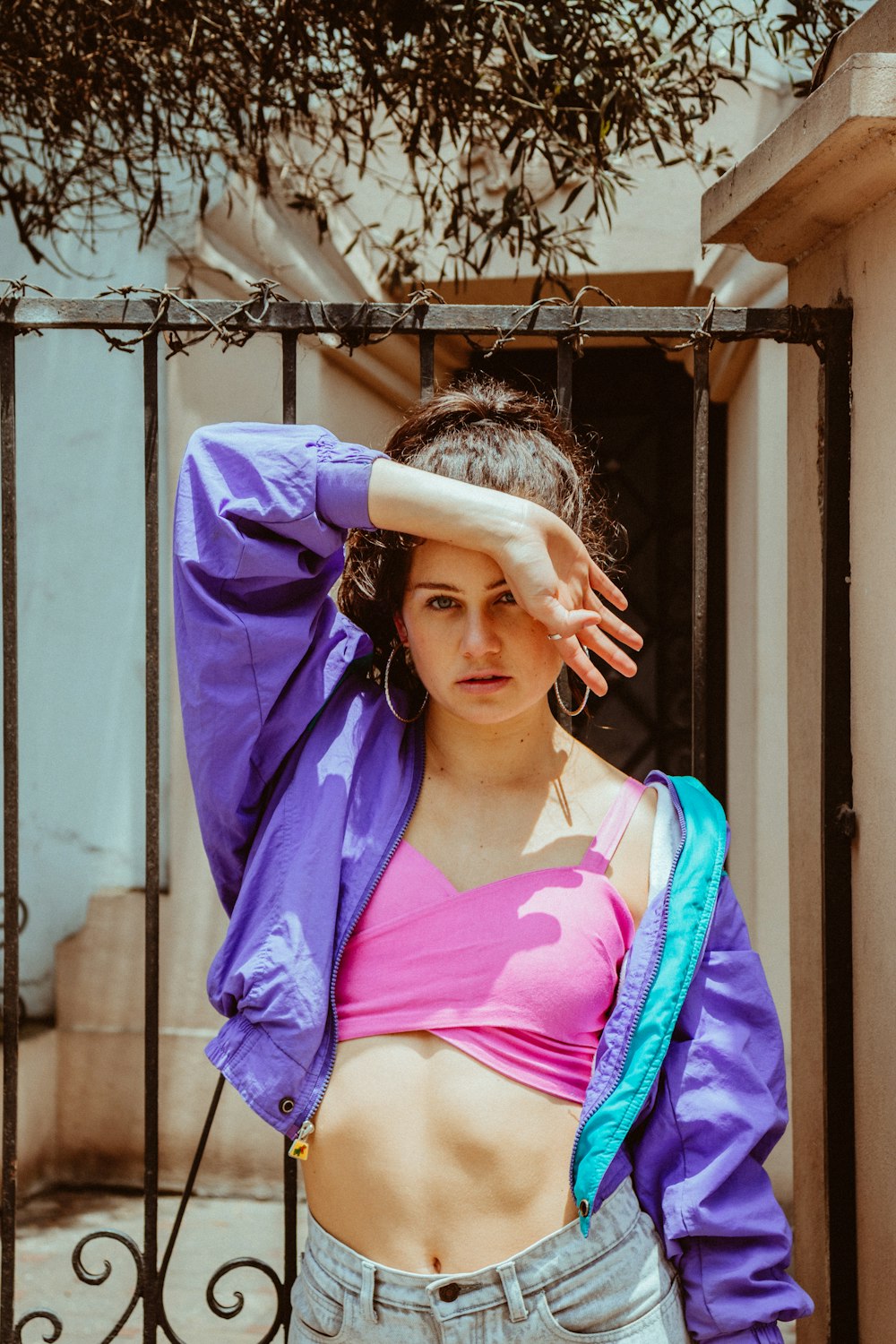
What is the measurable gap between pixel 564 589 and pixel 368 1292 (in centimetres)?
89

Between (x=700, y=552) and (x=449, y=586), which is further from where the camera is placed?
(x=700, y=552)

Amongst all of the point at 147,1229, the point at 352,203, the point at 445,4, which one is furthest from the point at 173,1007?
the point at 445,4

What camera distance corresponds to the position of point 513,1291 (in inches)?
60.2

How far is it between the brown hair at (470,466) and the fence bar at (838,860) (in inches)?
17.3

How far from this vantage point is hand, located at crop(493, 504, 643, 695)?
1551 mm

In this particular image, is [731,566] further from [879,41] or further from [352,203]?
[879,41]

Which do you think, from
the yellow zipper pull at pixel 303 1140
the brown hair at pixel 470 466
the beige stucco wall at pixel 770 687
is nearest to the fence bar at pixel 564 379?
the brown hair at pixel 470 466

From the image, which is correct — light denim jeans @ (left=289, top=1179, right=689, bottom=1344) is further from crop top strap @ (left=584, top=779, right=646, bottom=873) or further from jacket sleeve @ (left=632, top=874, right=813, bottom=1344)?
crop top strap @ (left=584, top=779, right=646, bottom=873)

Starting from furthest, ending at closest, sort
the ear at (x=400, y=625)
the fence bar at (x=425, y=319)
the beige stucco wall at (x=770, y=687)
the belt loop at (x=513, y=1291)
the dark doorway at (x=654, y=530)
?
the dark doorway at (x=654, y=530)
the beige stucco wall at (x=770, y=687)
the fence bar at (x=425, y=319)
the ear at (x=400, y=625)
the belt loop at (x=513, y=1291)

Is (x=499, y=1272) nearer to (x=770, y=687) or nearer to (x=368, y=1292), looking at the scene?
(x=368, y=1292)

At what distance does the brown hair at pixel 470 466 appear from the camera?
1.71 metres

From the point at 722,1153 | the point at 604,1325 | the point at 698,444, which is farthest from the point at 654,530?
the point at 604,1325

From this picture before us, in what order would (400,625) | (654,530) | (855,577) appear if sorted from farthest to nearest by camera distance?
(654,530) → (855,577) → (400,625)

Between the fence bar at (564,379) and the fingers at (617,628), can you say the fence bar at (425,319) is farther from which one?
the fingers at (617,628)
